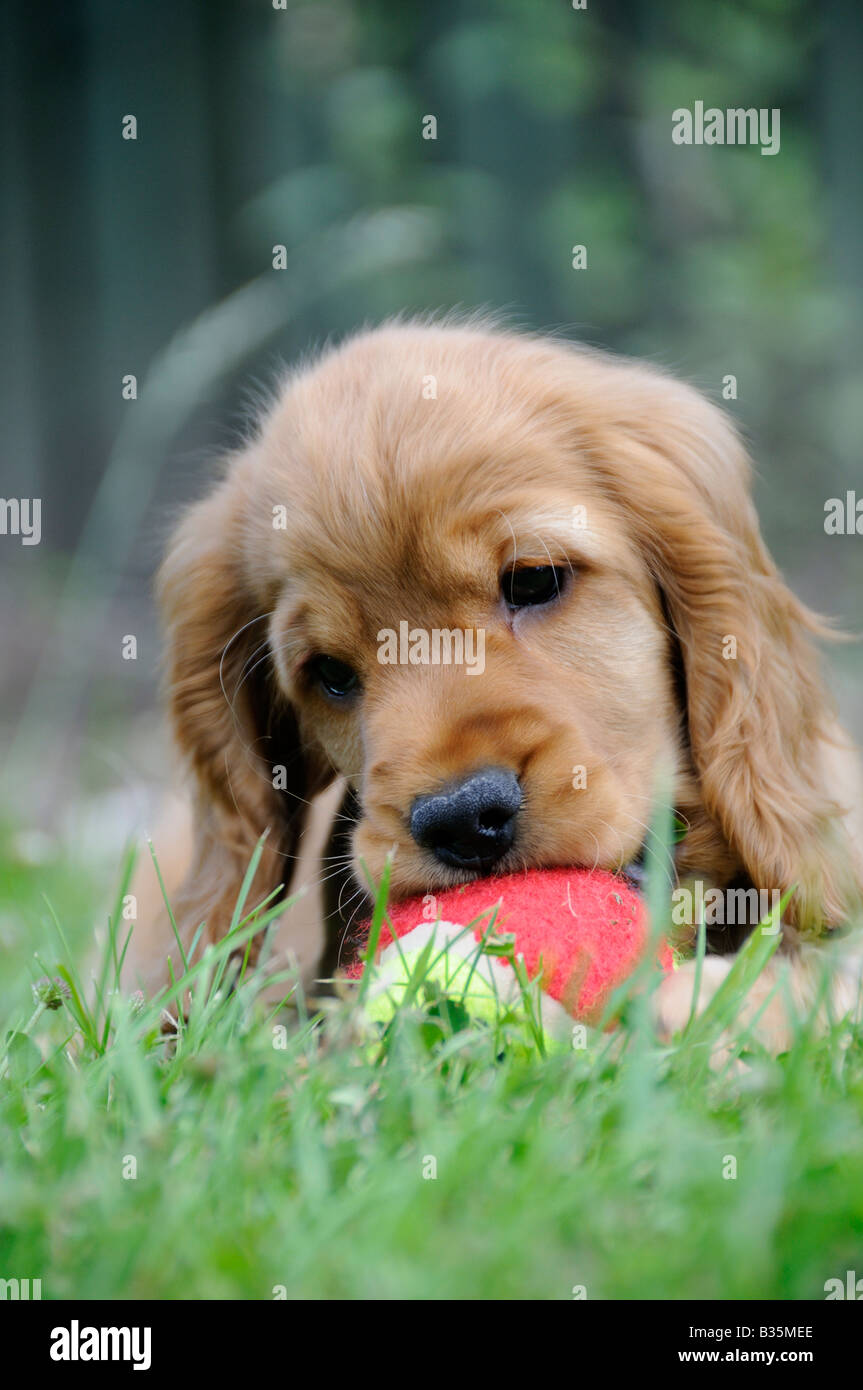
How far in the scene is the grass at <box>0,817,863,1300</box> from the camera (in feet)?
4.34

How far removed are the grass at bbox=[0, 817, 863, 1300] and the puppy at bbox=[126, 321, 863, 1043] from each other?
0.39 meters

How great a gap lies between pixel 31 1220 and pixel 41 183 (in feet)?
19.2

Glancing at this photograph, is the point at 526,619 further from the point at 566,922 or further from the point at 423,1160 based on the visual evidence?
the point at 423,1160

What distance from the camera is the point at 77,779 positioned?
5598mm

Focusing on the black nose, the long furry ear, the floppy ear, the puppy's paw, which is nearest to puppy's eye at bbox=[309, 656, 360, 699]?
the floppy ear

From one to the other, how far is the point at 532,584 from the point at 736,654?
396 millimetres

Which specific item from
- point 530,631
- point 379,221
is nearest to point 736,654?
point 530,631

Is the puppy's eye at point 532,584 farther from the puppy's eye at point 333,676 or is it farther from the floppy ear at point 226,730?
the floppy ear at point 226,730

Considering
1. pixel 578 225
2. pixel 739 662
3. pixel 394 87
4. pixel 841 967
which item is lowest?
pixel 841 967

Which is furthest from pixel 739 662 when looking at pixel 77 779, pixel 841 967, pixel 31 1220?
pixel 77 779

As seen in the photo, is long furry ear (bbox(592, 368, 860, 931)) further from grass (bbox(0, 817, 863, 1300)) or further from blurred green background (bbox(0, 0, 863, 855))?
blurred green background (bbox(0, 0, 863, 855))

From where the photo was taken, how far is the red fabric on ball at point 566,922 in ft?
6.64

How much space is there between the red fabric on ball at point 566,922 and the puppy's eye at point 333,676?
0.53m

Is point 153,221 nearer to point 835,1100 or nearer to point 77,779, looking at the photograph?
point 77,779
